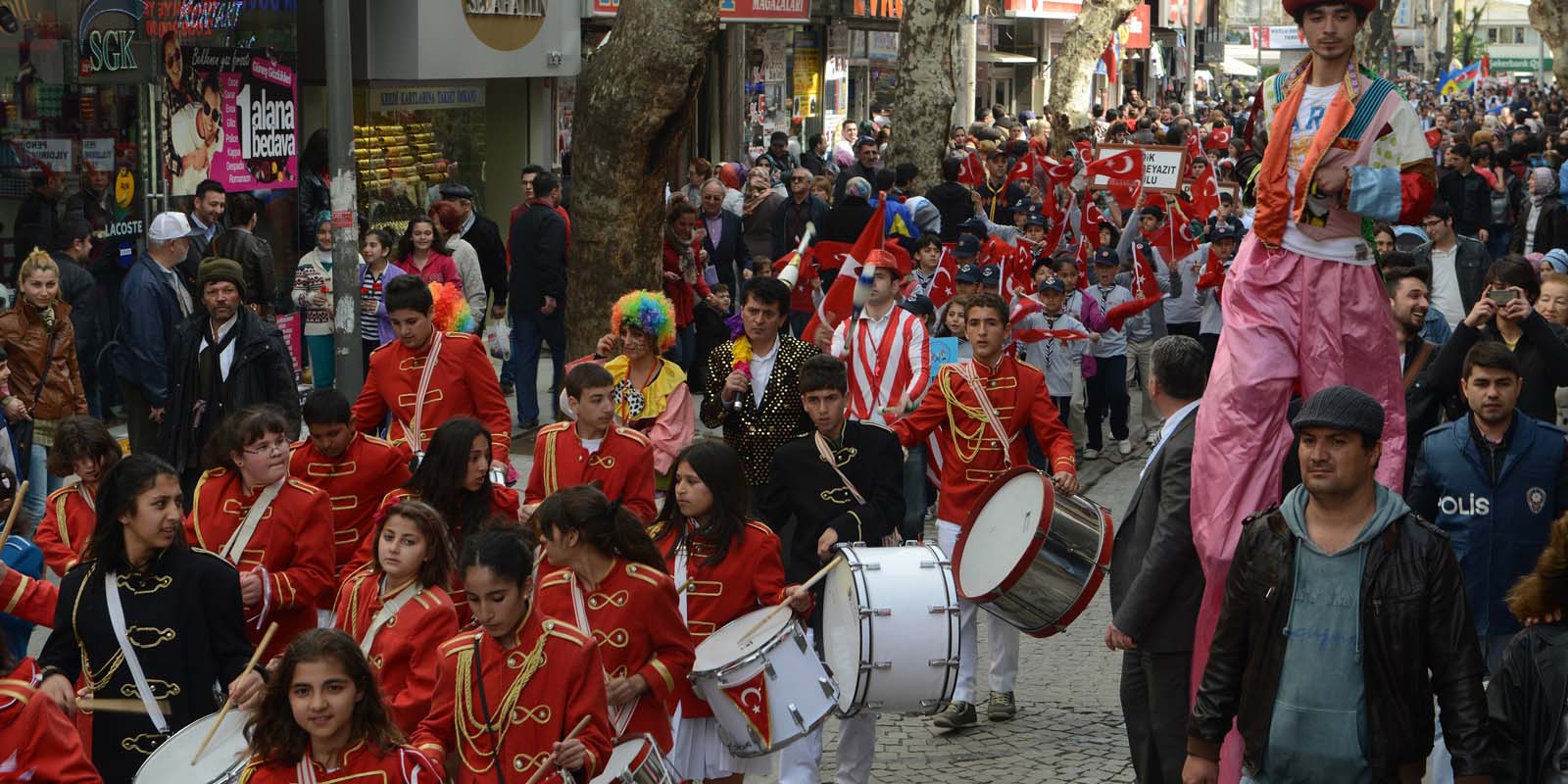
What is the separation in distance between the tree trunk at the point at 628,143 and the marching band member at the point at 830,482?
6.00 m

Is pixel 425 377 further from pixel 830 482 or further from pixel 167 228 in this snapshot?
pixel 167 228

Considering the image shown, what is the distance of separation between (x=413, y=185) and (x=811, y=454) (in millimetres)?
12280

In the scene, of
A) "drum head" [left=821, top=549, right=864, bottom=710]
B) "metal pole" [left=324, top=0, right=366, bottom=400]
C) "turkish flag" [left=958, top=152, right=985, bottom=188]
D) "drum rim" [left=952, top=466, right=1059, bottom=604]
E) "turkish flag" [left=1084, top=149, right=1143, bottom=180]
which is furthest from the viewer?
"turkish flag" [left=958, top=152, right=985, bottom=188]

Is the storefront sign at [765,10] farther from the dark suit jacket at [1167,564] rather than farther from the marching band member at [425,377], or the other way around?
the dark suit jacket at [1167,564]

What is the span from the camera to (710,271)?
52.0 ft

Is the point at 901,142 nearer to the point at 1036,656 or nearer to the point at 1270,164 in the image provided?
the point at 1036,656

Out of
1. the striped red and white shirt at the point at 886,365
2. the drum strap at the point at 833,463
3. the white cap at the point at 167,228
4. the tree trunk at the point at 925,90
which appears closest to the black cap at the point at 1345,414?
the drum strap at the point at 833,463

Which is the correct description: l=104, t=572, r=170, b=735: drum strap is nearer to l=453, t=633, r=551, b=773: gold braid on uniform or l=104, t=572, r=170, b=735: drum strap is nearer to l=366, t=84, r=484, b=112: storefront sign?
l=453, t=633, r=551, b=773: gold braid on uniform

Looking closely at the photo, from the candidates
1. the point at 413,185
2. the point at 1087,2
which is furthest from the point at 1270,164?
the point at 1087,2

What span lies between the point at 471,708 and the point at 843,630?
198cm

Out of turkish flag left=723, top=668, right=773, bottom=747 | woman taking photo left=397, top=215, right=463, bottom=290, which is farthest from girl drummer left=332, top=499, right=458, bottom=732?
woman taking photo left=397, top=215, right=463, bottom=290

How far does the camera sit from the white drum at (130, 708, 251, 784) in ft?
16.9

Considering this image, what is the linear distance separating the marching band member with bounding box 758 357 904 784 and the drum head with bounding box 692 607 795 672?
31.4 inches

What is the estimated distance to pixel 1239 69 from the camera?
96188mm
